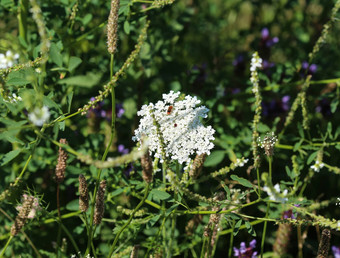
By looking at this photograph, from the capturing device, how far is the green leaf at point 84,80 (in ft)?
7.75

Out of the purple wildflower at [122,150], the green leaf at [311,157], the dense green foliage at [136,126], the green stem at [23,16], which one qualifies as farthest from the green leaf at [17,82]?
the green leaf at [311,157]

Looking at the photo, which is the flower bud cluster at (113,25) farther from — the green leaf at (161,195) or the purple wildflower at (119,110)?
the purple wildflower at (119,110)

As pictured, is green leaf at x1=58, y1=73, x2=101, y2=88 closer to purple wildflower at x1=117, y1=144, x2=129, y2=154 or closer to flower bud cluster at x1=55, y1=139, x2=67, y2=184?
purple wildflower at x1=117, y1=144, x2=129, y2=154

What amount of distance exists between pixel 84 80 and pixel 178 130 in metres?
0.92

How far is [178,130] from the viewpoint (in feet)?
5.91

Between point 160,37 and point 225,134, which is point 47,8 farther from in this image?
point 225,134

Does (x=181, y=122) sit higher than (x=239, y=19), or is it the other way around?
(x=239, y=19)

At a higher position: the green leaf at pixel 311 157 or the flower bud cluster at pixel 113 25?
the flower bud cluster at pixel 113 25

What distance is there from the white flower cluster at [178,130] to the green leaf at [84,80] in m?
0.71

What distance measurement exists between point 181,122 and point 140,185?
41 cm

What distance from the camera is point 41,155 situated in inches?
100

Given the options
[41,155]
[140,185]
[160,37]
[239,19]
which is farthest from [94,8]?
[239,19]

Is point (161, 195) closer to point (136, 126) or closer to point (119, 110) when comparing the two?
point (136, 126)

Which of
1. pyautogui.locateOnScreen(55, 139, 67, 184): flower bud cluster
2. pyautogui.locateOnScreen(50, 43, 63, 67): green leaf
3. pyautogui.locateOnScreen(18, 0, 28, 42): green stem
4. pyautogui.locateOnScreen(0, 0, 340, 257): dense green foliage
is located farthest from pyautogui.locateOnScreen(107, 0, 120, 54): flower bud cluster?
pyautogui.locateOnScreen(18, 0, 28, 42): green stem
